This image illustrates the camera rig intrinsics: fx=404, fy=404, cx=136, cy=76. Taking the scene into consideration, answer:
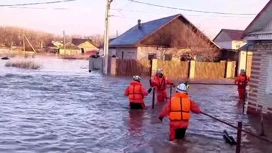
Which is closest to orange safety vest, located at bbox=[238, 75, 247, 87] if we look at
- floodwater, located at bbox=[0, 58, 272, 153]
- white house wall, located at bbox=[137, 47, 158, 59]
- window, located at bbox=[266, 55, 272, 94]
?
floodwater, located at bbox=[0, 58, 272, 153]

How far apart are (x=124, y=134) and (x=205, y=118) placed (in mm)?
4095

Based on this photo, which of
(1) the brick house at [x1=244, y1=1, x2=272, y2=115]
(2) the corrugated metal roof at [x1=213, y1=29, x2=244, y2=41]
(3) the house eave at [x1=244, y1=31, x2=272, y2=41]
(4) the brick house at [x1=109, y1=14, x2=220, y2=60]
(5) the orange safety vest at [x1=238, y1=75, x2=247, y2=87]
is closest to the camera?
(3) the house eave at [x1=244, y1=31, x2=272, y2=41]

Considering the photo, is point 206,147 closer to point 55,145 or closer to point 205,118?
point 55,145

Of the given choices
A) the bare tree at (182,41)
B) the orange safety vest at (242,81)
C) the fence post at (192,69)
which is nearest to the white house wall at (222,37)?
the bare tree at (182,41)

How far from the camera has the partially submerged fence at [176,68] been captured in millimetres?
34466

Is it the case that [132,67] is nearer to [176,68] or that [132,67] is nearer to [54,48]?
[176,68]

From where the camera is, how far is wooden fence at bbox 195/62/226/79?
36.5 meters

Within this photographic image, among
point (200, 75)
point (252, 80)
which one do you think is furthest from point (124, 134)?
point (200, 75)

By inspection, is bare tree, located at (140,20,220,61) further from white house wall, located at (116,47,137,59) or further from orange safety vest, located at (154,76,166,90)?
orange safety vest, located at (154,76,166,90)

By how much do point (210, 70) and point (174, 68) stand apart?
376cm

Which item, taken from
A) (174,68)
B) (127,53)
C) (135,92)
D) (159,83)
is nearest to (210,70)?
(174,68)

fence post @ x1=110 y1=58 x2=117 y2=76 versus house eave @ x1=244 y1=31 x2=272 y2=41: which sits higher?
house eave @ x1=244 y1=31 x2=272 y2=41

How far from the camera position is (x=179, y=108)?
30.0ft

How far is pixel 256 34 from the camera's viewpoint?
43.3 ft
